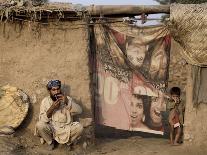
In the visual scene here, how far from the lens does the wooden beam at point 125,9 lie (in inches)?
274

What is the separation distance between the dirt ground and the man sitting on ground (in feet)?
0.65

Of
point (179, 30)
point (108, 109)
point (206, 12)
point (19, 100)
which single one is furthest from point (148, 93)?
point (19, 100)

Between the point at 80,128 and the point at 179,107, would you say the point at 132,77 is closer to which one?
the point at 179,107

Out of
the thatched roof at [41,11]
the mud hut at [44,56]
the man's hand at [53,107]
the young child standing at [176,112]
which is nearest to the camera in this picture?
the man's hand at [53,107]

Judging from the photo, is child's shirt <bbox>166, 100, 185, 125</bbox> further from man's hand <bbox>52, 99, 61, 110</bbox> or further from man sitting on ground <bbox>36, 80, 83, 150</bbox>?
man's hand <bbox>52, 99, 61, 110</bbox>

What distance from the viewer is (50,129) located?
6.64 meters

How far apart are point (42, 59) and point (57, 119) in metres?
1.15

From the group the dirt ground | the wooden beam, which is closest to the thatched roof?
the wooden beam

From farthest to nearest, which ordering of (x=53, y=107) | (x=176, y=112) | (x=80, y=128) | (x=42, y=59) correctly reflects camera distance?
(x=176, y=112)
(x=42, y=59)
(x=80, y=128)
(x=53, y=107)

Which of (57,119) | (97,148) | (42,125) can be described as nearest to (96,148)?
(97,148)

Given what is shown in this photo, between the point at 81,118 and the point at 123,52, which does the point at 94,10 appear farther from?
the point at 81,118

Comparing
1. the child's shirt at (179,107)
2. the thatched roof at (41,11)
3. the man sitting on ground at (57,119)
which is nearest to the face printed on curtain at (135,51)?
the child's shirt at (179,107)

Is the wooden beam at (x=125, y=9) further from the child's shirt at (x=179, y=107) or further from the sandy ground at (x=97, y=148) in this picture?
the sandy ground at (x=97, y=148)

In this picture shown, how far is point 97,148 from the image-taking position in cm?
710
